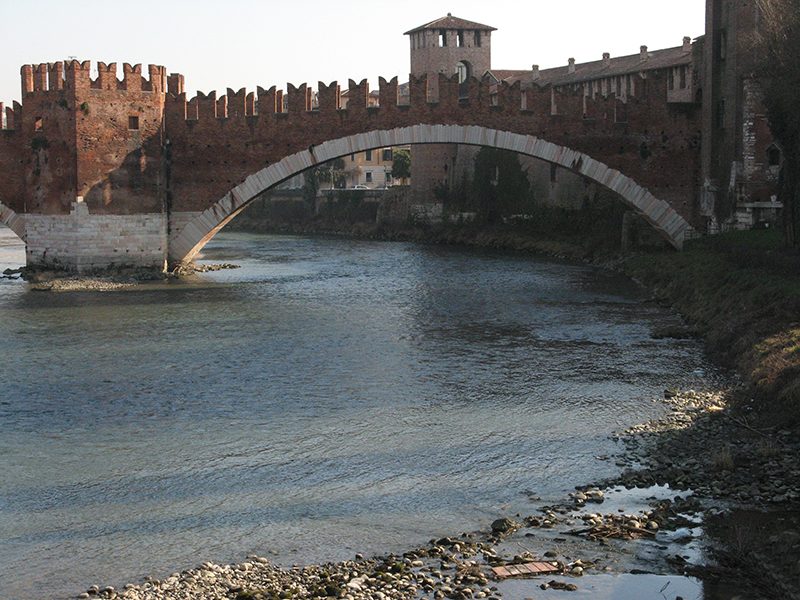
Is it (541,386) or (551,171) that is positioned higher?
(551,171)

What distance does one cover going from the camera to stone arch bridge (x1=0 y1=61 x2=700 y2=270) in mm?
21922

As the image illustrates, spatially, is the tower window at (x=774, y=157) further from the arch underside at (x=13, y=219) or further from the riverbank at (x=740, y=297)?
the arch underside at (x=13, y=219)

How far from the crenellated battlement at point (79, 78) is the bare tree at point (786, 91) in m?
13.1

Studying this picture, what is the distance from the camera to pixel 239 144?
75.3 feet

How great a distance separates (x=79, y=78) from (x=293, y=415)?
44.9ft

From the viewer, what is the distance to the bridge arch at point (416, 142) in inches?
899

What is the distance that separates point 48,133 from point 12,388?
1151 cm

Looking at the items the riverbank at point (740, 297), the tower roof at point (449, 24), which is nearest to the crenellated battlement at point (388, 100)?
the riverbank at point (740, 297)

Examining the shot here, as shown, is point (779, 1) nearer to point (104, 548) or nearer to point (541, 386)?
point (541, 386)

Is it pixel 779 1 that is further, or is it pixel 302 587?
pixel 779 1

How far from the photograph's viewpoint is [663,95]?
2316 cm

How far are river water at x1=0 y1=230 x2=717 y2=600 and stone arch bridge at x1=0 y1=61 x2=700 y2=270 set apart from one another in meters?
2.61

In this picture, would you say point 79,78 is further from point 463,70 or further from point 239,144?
point 463,70

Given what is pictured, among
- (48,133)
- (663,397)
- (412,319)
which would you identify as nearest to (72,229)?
(48,133)
